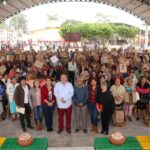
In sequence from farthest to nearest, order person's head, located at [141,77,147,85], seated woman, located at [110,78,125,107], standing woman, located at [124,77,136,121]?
1. person's head, located at [141,77,147,85]
2. standing woman, located at [124,77,136,121]
3. seated woman, located at [110,78,125,107]

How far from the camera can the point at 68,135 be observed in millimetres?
7961

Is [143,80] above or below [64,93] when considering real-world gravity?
above

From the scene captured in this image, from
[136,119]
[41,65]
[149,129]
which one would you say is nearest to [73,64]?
[41,65]

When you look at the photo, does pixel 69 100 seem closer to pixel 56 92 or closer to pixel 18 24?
pixel 56 92

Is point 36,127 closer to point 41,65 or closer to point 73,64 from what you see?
point 41,65

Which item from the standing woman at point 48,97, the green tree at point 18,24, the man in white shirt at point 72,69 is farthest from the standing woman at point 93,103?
the green tree at point 18,24

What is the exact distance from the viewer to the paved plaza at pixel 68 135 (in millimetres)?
7426

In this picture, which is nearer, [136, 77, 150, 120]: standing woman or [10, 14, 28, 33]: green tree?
[136, 77, 150, 120]: standing woman

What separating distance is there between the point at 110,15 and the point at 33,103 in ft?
548

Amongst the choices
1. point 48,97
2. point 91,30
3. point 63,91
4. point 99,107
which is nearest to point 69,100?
point 63,91

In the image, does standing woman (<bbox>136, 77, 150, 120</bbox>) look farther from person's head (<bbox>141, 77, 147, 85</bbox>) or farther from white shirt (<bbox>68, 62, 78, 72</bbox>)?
white shirt (<bbox>68, 62, 78, 72</bbox>)

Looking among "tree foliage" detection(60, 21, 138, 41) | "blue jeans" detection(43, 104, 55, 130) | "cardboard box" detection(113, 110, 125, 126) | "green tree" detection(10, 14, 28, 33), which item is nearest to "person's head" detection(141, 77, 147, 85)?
"cardboard box" detection(113, 110, 125, 126)

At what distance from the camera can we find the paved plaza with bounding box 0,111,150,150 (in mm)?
7426

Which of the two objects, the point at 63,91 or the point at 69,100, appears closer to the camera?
the point at 63,91
